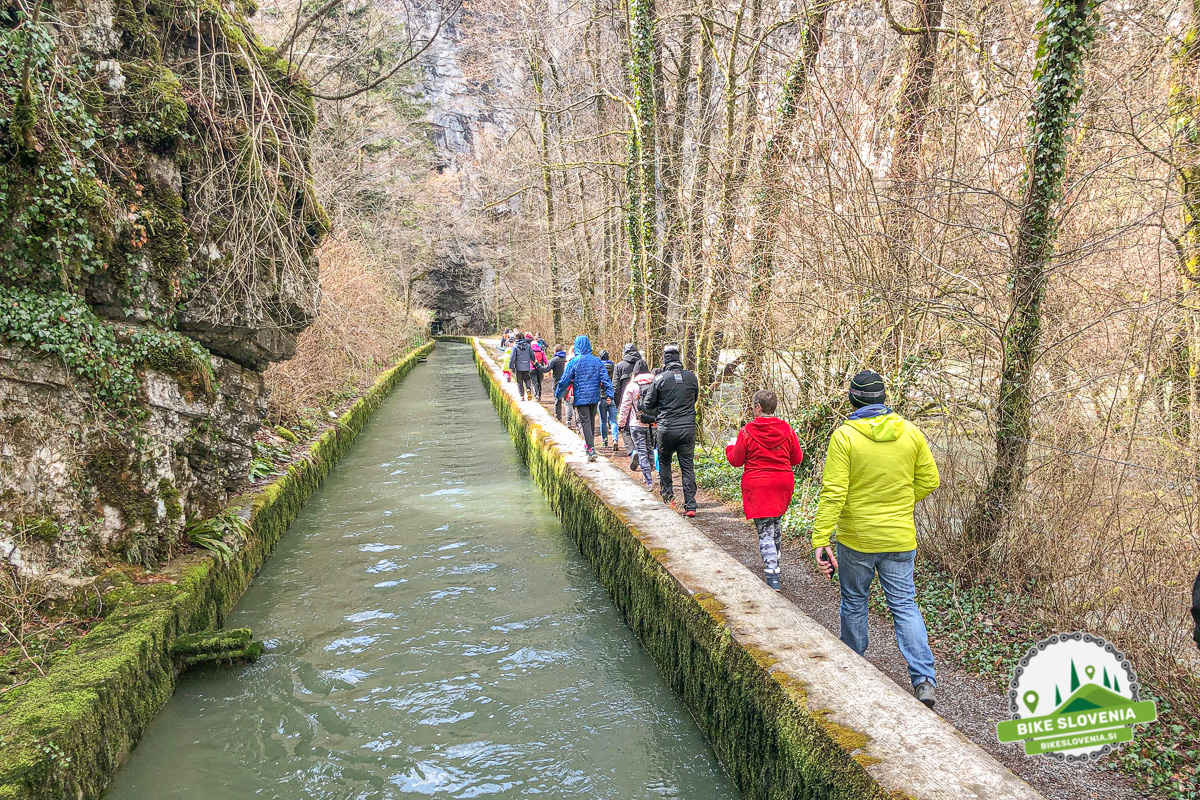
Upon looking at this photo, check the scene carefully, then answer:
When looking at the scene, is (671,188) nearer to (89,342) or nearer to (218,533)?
(218,533)

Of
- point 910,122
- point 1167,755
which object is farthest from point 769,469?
point 910,122

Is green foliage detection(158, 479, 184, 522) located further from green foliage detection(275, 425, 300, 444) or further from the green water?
green foliage detection(275, 425, 300, 444)

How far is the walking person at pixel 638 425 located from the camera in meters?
9.15

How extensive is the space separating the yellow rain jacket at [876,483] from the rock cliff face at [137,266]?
502 centimetres

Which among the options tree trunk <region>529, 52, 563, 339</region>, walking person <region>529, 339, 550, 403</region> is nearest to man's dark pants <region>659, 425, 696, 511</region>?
walking person <region>529, 339, 550, 403</region>

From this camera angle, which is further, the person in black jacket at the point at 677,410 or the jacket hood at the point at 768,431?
the person in black jacket at the point at 677,410

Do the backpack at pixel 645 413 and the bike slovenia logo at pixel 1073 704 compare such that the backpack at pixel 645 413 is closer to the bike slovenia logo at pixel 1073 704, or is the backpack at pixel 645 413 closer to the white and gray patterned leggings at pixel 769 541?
the white and gray patterned leggings at pixel 769 541

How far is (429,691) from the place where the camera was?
17.4 feet

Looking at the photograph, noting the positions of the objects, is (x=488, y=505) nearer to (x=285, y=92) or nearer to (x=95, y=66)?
(x=285, y=92)

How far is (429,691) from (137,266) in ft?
13.9

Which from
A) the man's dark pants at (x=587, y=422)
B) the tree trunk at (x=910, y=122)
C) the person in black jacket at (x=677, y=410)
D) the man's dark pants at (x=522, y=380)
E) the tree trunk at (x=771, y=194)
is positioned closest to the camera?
the tree trunk at (x=910, y=122)

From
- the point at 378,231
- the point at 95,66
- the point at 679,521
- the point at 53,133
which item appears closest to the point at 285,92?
the point at 95,66

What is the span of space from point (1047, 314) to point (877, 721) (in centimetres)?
364

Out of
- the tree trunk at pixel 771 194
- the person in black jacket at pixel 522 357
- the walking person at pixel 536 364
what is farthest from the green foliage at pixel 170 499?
the person in black jacket at pixel 522 357
